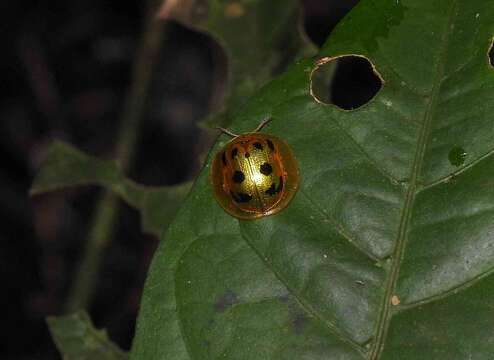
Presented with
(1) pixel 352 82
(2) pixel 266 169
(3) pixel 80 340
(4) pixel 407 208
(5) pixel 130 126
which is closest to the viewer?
(4) pixel 407 208

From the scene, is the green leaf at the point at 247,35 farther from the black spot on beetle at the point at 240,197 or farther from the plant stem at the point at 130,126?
the black spot on beetle at the point at 240,197

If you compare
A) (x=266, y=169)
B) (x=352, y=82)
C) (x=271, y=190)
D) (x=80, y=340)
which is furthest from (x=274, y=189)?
(x=352, y=82)

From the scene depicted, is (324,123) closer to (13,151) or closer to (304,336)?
(304,336)

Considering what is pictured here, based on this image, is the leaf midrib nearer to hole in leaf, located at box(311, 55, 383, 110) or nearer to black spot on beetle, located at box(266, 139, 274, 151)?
black spot on beetle, located at box(266, 139, 274, 151)

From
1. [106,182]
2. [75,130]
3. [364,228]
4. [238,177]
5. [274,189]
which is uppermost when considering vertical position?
[364,228]

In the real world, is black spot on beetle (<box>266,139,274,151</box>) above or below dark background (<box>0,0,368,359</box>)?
above

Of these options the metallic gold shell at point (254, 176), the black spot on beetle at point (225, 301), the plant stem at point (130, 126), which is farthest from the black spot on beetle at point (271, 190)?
the plant stem at point (130, 126)

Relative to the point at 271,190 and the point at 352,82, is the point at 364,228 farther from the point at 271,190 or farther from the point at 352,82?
the point at 352,82

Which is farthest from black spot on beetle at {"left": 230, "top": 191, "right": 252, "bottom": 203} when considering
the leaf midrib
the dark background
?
the dark background
